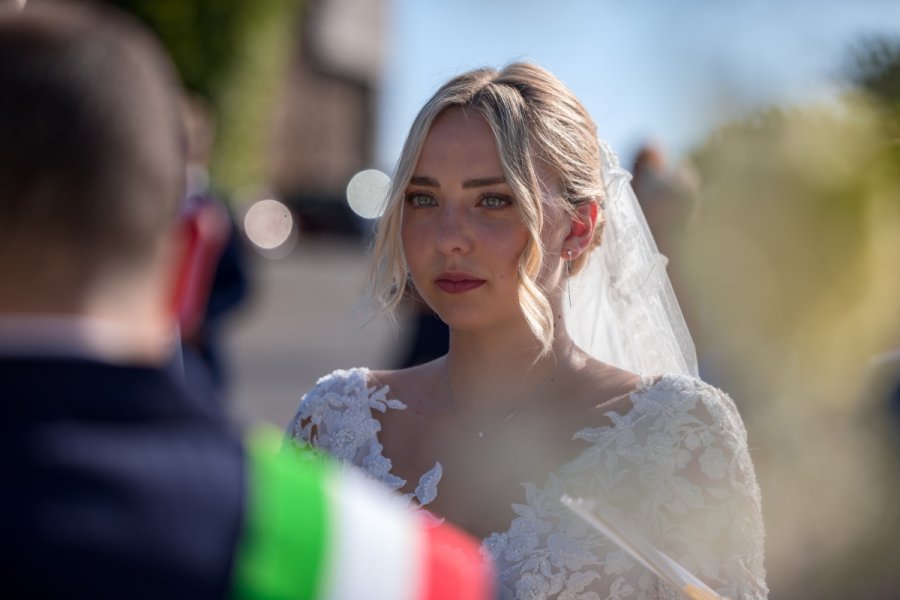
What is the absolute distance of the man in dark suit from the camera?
1111 millimetres

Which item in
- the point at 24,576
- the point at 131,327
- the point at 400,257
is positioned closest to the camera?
the point at 24,576

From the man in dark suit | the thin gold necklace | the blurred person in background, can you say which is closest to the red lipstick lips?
the thin gold necklace

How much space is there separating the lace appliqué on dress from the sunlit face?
308mm

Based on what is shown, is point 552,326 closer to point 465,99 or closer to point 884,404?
point 465,99

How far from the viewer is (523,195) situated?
277cm

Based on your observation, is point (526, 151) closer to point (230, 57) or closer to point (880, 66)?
point (880, 66)

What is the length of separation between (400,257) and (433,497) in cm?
58

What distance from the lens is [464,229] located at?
2.80m

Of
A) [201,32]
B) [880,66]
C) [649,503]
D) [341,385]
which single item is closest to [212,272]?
[341,385]

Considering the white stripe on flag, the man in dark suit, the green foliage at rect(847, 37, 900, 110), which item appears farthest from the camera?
the green foliage at rect(847, 37, 900, 110)

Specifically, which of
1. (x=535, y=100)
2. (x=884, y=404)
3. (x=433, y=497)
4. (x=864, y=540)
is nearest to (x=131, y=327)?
(x=433, y=497)

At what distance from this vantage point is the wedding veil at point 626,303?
3260mm

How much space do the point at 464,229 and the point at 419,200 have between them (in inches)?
6.8

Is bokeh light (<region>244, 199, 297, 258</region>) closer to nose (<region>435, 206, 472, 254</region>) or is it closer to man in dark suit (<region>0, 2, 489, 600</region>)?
nose (<region>435, 206, 472, 254</region>)
